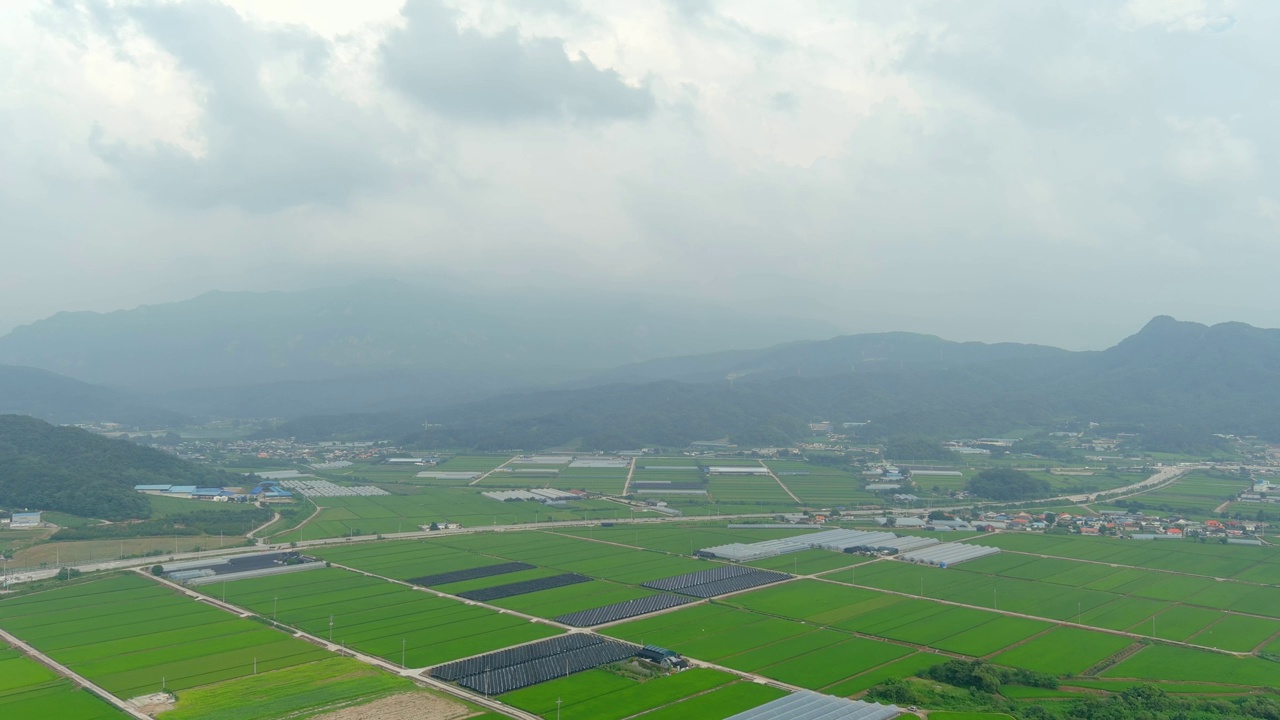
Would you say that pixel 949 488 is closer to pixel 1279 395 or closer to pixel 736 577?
pixel 736 577

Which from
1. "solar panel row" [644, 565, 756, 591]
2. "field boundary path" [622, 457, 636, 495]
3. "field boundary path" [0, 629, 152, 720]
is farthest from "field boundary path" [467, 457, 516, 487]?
"field boundary path" [0, 629, 152, 720]

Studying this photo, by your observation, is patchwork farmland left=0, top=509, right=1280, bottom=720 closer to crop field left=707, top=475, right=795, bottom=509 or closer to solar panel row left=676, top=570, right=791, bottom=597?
solar panel row left=676, top=570, right=791, bottom=597

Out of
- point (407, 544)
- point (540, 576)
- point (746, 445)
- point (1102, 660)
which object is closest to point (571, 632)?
point (540, 576)

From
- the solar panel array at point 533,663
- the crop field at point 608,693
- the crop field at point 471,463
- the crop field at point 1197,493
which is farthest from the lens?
the crop field at point 471,463

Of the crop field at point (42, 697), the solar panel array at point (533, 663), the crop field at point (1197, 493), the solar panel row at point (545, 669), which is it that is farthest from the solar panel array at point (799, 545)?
the crop field at point (42, 697)

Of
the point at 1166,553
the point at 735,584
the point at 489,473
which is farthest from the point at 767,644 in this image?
the point at 489,473

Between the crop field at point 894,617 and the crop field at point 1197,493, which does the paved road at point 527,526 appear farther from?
the crop field at point 894,617

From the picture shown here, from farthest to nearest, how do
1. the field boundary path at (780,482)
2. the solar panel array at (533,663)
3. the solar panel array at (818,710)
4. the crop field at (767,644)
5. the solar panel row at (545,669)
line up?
1. the field boundary path at (780,482)
2. the crop field at (767,644)
3. the solar panel array at (533,663)
4. the solar panel row at (545,669)
5. the solar panel array at (818,710)

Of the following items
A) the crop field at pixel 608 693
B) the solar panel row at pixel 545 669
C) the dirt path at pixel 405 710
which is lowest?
the crop field at pixel 608 693
